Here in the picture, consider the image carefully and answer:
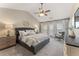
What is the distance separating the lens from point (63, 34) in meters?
1.69

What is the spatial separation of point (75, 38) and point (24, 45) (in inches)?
37.4

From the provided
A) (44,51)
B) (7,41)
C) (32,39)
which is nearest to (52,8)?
(32,39)

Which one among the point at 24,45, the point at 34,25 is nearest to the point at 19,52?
the point at 24,45

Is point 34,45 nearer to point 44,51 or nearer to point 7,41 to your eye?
point 44,51

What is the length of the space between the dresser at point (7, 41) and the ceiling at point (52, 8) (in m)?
0.56

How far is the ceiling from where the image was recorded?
5.41ft

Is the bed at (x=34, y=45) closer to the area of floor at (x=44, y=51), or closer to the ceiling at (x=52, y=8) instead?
the area of floor at (x=44, y=51)

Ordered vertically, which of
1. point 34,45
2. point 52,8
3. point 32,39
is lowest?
point 34,45

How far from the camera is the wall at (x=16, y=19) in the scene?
1.61 meters

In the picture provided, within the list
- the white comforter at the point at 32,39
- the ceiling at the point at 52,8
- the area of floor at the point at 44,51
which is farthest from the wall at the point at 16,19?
the area of floor at the point at 44,51

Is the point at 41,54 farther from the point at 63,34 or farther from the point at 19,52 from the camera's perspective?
the point at 63,34

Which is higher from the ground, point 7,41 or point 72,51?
point 7,41

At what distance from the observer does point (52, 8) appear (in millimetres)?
1685

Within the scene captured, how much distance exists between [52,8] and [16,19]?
69 cm
